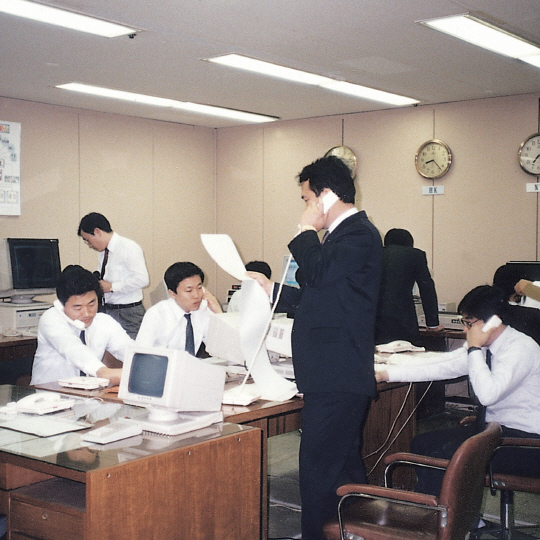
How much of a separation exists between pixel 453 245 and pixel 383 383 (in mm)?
3011

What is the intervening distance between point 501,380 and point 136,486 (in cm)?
151

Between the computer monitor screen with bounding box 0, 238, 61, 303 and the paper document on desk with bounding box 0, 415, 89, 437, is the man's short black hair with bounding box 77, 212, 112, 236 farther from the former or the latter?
the paper document on desk with bounding box 0, 415, 89, 437

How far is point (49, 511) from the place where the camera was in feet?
6.99

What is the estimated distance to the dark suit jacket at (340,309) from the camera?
7.78ft

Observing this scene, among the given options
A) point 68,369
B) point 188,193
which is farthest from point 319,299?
point 188,193

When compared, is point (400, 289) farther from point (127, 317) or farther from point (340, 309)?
point (340, 309)

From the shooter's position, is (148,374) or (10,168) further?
(10,168)

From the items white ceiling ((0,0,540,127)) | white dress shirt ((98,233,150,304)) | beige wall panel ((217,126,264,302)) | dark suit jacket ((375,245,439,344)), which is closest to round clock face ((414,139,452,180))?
white ceiling ((0,0,540,127))

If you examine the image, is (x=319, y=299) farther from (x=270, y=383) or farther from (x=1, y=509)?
(x=1, y=509)

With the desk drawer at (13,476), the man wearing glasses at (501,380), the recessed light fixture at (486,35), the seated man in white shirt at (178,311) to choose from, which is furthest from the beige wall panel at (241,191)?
the desk drawer at (13,476)

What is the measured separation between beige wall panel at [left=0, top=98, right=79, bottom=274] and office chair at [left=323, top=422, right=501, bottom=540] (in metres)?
4.47

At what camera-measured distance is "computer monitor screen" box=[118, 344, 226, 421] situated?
229cm

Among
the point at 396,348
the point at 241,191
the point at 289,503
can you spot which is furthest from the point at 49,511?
the point at 241,191

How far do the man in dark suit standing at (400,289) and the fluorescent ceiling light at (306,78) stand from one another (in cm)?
128
